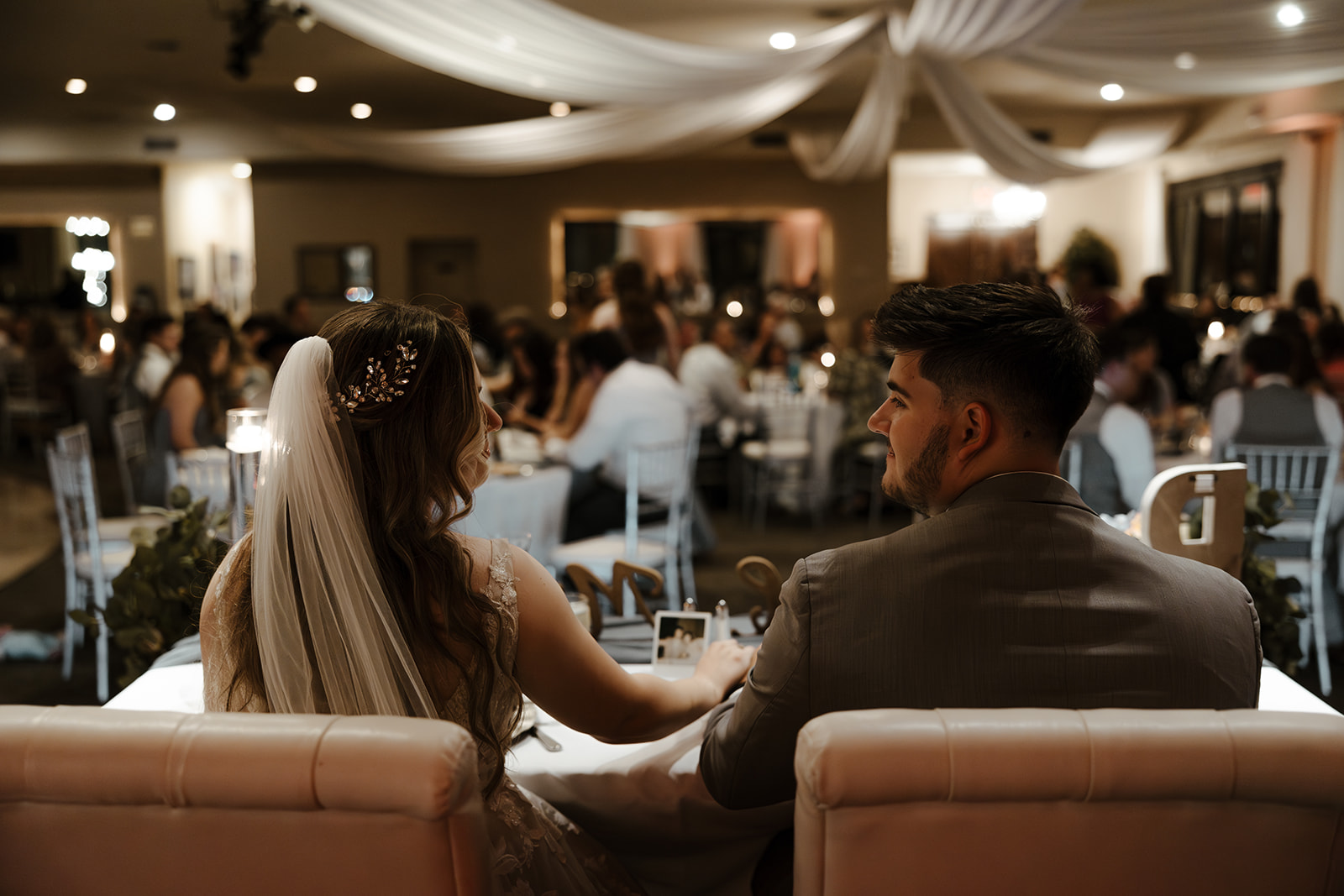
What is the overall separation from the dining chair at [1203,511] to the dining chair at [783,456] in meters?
4.62

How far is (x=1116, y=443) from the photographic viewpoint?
13.1 ft

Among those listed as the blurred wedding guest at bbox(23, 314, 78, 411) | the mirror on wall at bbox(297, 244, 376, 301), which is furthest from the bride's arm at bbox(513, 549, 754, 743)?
the mirror on wall at bbox(297, 244, 376, 301)

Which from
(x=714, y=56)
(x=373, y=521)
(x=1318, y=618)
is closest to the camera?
(x=373, y=521)

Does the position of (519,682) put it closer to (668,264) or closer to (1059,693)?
(1059,693)

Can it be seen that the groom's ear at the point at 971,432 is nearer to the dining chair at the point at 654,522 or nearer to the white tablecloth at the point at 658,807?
the white tablecloth at the point at 658,807

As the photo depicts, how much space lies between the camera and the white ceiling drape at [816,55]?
4.36 meters

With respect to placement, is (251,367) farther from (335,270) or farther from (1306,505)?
(335,270)

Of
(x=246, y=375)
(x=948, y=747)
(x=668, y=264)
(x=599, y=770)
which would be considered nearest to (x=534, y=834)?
(x=599, y=770)

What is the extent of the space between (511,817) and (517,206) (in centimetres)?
1230

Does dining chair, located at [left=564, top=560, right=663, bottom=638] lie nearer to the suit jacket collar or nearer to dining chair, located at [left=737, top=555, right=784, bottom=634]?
dining chair, located at [left=737, top=555, right=784, bottom=634]

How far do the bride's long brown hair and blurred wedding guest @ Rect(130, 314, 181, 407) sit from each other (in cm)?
591

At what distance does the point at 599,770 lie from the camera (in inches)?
62.3

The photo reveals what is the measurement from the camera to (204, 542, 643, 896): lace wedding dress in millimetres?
1391

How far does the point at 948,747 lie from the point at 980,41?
4.30 meters
